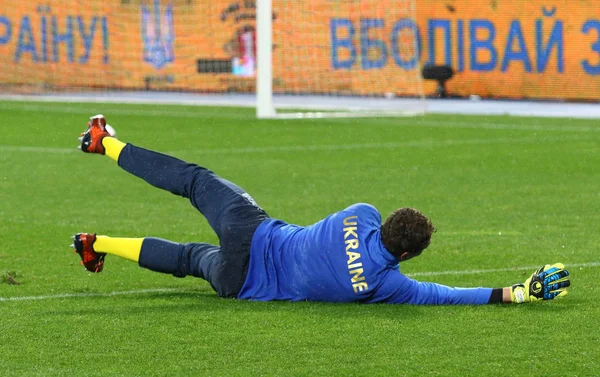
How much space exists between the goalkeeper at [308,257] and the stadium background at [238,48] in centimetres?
1817

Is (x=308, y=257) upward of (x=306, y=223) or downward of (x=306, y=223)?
upward

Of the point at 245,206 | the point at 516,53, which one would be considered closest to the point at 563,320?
the point at 245,206

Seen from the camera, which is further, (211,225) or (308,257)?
(211,225)

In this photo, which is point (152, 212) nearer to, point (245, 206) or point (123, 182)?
point (123, 182)

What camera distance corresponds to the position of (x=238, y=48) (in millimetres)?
28625

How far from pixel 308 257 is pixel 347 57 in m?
18.6

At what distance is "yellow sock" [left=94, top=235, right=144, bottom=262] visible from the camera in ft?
25.5

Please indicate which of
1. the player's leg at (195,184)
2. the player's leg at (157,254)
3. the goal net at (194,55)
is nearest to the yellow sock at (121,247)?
the player's leg at (157,254)

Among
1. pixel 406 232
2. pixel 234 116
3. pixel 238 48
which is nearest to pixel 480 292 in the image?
pixel 406 232

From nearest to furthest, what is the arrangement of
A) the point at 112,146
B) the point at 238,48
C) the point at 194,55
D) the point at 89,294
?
the point at 89,294 → the point at 112,146 → the point at 238,48 → the point at 194,55

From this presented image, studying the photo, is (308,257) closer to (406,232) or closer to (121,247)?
(406,232)

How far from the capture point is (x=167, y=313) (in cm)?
712

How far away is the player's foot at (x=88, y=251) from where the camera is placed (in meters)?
7.77

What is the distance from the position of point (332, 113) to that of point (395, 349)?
17.3 metres
